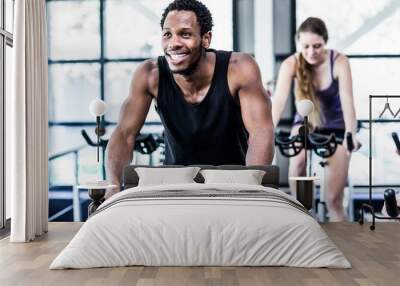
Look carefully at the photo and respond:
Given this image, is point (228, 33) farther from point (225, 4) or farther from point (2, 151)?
point (2, 151)

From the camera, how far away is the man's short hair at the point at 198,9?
22.4ft

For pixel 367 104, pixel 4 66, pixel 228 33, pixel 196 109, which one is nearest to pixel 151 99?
pixel 196 109

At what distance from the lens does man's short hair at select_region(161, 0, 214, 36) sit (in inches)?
269

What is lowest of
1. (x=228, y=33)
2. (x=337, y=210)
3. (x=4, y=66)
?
(x=337, y=210)

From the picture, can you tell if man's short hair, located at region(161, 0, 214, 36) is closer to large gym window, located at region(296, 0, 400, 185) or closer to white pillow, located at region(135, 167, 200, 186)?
large gym window, located at region(296, 0, 400, 185)

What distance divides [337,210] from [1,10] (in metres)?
4.42

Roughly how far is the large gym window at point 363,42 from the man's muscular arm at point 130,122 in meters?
1.91

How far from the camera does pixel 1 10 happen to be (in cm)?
646

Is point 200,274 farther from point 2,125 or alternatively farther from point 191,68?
point 2,125

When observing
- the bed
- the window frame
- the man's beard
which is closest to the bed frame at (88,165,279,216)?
the window frame

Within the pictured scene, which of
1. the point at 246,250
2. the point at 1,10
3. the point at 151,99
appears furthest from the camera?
the point at 151,99

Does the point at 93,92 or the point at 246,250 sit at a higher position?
the point at 93,92

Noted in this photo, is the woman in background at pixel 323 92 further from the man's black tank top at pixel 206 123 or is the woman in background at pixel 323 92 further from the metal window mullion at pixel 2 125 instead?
the metal window mullion at pixel 2 125

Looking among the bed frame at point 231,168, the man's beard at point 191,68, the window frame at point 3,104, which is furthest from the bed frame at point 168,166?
the man's beard at point 191,68
